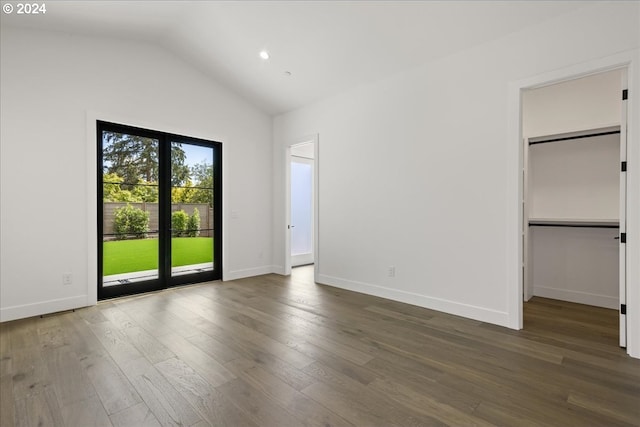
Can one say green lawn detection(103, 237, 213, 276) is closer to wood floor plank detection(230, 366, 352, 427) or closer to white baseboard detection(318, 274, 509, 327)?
white baseboard detection(318, 274, 509, 327)

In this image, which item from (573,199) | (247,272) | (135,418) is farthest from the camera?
(247,272)

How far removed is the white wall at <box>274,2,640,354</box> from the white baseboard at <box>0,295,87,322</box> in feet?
11.2

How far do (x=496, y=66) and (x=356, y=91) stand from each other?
6.16 feet

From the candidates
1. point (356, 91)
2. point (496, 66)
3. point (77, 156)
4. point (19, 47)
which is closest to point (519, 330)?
point (496, 66)

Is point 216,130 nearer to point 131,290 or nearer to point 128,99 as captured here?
point 128,99

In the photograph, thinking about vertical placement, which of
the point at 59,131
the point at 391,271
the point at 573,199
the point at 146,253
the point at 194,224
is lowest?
the point at 391,271

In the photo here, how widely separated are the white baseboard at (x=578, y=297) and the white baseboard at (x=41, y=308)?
6.14m

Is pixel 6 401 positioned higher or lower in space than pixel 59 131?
lower

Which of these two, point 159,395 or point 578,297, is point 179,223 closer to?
point 159,395

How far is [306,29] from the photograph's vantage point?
3635 mm

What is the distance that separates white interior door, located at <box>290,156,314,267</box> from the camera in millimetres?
6699

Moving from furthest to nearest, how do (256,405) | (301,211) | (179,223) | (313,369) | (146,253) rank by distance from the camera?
(301,211) < (179,223) < (146,253) < (313,369) < (256,405)

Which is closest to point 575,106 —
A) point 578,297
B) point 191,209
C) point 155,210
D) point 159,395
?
point 578,297

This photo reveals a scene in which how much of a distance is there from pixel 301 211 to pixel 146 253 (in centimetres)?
328
